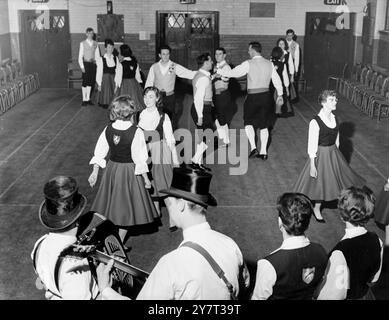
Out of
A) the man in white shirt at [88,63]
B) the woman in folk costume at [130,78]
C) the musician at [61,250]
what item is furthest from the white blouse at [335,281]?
the man in white shirt at [88,63]

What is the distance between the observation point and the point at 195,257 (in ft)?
8.35

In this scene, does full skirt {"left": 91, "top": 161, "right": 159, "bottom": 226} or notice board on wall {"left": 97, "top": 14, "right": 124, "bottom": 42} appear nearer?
full skirt {"left": 91, "top": 161, "right": 159, "bottom": 226}

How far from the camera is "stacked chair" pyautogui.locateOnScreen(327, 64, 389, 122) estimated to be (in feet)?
34.8

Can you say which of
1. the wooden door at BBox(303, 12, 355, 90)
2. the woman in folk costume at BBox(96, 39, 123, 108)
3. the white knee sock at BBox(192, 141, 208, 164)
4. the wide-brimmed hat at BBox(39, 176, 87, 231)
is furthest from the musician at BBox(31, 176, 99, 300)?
the wooden door at BBox(303, 12, 355, 90)

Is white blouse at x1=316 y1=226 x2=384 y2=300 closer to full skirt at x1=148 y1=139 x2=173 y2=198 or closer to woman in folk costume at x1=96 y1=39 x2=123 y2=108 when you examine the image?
full skirt at x1=148 y1=139 x2=173 y2=198

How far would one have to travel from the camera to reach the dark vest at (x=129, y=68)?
10.6 meters

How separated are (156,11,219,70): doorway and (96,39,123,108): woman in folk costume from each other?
306 cm

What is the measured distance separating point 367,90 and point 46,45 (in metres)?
8.06

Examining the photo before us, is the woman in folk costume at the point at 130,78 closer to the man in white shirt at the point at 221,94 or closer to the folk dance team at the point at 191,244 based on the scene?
the man in white shirt at the point at 221,94

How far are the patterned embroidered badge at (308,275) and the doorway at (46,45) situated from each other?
12.2m

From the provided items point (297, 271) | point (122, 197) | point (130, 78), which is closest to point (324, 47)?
point (130, 78)

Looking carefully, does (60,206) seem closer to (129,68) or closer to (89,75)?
(129,68)
